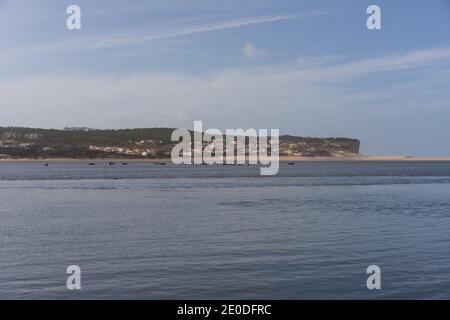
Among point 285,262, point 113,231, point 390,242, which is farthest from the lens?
point 113,231

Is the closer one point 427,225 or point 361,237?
point 361,237

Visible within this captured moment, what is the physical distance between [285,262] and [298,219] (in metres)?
10.6

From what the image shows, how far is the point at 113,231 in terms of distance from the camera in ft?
73.8

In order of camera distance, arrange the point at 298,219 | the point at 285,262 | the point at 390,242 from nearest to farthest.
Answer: the point at 285,262 < the point at 390,242 < the point at 298,219

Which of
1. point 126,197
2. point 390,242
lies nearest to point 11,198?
point 126,197

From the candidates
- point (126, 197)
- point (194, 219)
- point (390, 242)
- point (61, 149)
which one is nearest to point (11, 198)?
point (126, 197)

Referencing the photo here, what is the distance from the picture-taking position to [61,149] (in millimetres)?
192875

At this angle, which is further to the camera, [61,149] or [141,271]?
[61,149]

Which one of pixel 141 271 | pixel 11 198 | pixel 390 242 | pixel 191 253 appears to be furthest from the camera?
pixel 11 198

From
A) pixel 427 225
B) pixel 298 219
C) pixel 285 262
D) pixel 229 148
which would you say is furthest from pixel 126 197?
pixel 229 148

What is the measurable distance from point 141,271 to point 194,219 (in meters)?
12.0

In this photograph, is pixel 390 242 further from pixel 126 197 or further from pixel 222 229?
pixel 126 197

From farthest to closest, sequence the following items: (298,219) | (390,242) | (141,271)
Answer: (298,219) < (390,242) < (141,271)

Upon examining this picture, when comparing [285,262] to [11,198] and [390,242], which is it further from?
[11,198]
